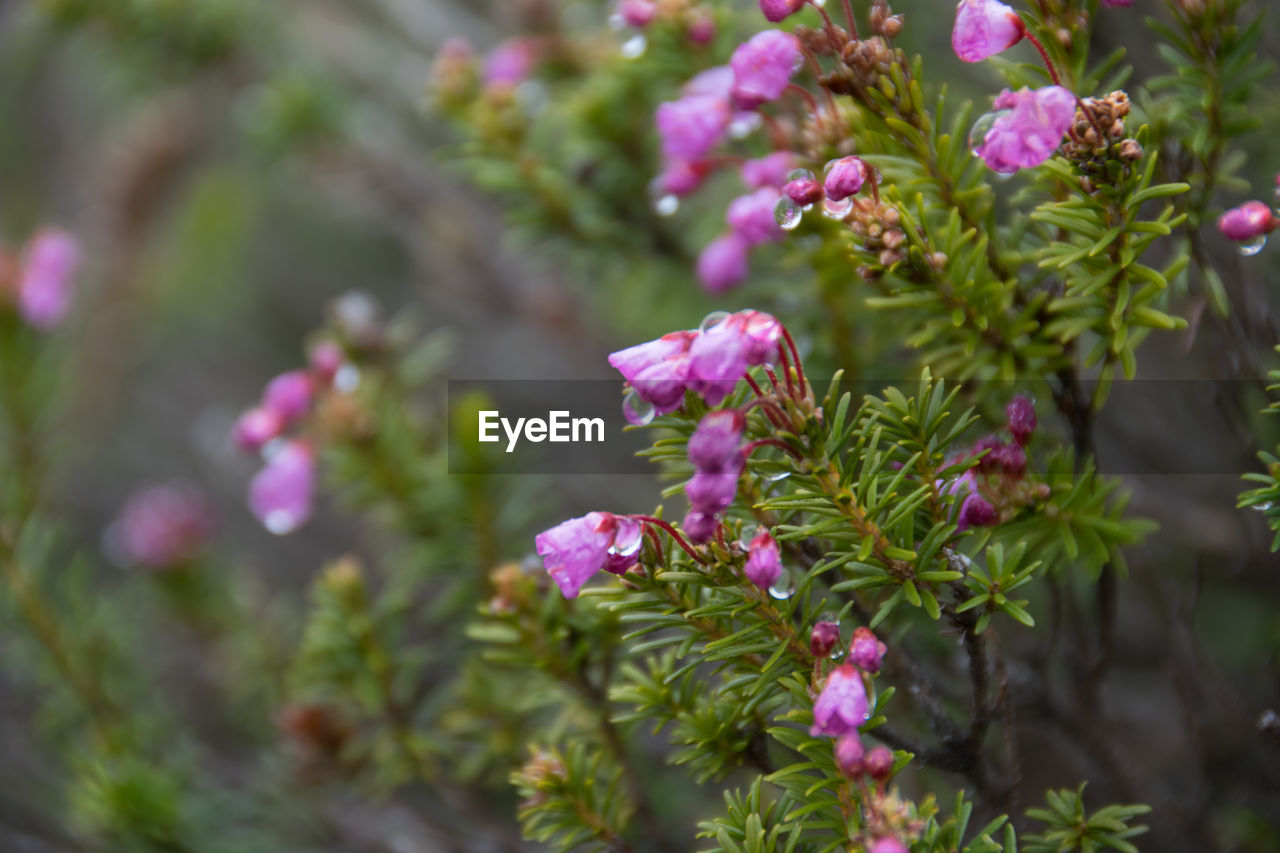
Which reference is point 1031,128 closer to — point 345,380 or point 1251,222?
point 1251,222

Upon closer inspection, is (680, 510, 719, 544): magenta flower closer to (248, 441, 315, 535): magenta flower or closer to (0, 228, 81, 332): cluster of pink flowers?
(248, 441, 315, 535): magenta flower

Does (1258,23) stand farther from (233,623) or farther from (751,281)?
(233,623)

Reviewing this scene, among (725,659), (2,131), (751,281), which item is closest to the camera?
(725,659)

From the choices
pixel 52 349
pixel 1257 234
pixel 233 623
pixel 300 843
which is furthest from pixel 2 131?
pixel 1257 234

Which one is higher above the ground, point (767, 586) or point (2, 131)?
point (2, 131)

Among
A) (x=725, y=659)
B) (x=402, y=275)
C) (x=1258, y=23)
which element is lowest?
(x=725, y=659)

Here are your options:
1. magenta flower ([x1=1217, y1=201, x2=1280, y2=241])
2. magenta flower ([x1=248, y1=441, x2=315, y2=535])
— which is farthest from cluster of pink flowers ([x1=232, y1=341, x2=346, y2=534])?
magenta flower ([x1=1217, y1=201, x2=1280, y2=241])
